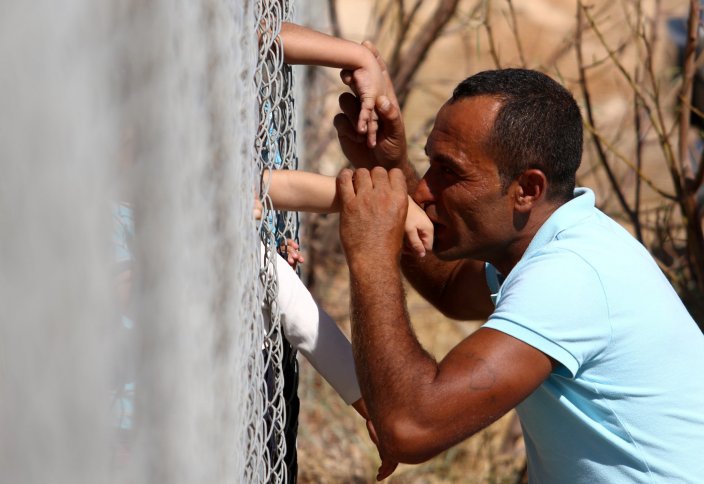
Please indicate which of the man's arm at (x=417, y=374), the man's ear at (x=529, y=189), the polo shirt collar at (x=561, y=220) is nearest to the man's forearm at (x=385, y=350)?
the man's arm at (x=417, y=374)

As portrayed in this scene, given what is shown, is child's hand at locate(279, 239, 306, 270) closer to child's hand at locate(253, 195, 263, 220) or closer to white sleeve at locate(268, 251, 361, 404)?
white sleeve at locate(268, 251, 361, 404)

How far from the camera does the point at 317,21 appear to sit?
14.7 feet

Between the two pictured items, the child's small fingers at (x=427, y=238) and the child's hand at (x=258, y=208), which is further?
the child's small fingers at (x=427, y=238)

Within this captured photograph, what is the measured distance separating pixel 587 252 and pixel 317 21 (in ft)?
8.59

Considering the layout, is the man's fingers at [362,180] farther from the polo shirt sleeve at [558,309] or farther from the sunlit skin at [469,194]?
the polo shirt sleeve at [558,309]

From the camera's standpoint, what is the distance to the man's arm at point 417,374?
6.35ft

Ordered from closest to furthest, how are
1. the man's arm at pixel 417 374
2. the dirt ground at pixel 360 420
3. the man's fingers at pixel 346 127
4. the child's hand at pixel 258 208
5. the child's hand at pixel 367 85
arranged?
the man's arm at pixel 417 374, the child's hand at pixel 258 208, the child's hand at pixel 367 85, the man's fingers at pixel 346 127, the dirt ground at pixel 360 420

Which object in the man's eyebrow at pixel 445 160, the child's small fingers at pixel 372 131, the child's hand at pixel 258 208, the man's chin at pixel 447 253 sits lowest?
the man's chin at pixel 447 253

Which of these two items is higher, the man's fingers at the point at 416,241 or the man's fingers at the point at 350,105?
the man's fingers at the point at 350,105

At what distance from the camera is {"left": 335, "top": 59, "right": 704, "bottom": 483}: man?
1.97m

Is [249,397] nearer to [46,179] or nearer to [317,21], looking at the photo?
[46,179]

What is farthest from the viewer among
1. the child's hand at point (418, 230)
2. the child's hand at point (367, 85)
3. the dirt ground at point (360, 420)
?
the dirt ground at point (360, 420)

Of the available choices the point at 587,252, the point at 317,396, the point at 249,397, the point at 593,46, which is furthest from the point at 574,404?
the point at 593,46

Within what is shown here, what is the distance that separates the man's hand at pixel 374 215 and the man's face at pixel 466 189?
7.8 inches
